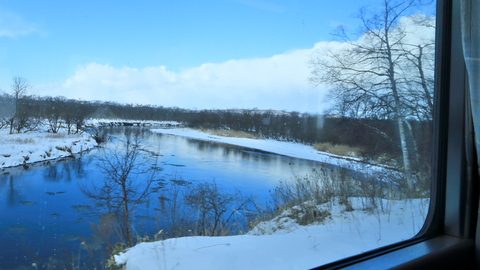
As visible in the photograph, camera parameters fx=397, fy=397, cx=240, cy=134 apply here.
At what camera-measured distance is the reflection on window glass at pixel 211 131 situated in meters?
1.53

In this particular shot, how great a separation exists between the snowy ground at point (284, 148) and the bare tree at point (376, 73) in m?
0.31

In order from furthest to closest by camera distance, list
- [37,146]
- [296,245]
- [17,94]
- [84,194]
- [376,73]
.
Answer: [376,73], [84,194], [296,245], [37,146], [17,94]

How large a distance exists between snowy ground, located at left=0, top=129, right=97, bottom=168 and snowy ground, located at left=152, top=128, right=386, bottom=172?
388 millimetres

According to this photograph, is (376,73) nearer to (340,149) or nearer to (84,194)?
(340,149)

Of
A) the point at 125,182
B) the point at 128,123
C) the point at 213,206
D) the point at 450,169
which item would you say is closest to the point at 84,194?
the point at 125,182

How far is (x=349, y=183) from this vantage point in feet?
9.36

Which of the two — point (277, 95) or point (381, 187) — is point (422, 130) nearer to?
point (381, 187)

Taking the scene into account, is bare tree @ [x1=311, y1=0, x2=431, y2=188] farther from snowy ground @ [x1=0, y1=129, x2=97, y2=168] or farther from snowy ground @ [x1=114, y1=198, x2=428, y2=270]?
snowy ground @ [x1=0, y1=129, x2=97, y2=168]

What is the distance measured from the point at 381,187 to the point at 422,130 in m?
0.60

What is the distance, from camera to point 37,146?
1.49 meters

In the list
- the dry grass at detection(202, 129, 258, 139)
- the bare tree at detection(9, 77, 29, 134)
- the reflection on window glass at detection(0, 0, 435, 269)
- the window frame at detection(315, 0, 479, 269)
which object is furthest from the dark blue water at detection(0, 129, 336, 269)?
the window frame at detection(315, 0, 479, 269)

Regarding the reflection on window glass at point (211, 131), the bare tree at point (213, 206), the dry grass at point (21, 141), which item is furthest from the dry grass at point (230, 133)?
the dry grass at point (21, 141)

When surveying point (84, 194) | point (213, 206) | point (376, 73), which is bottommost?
point (213, 206)

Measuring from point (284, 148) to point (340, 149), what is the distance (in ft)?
1.37
